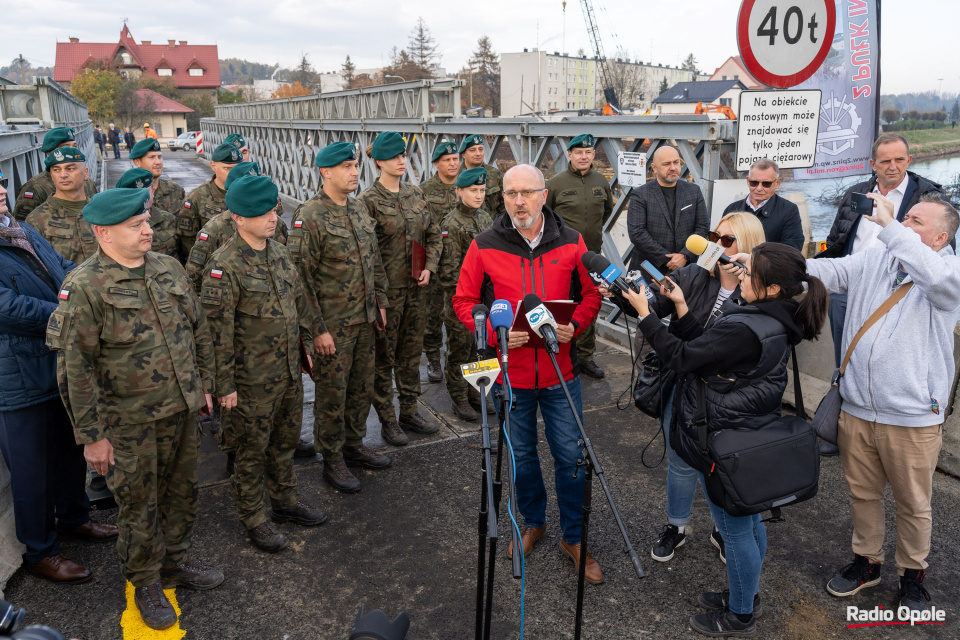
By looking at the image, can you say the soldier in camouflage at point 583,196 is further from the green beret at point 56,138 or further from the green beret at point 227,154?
the green beret at point 56,138

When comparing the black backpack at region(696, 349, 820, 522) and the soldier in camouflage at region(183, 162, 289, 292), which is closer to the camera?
the black backpack at region(696, 349, 820, 522)

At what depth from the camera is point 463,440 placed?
5.07m

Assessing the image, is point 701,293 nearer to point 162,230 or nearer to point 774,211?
point 774,211

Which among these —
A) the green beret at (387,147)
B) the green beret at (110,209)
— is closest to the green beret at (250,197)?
the green beret at (110,209)

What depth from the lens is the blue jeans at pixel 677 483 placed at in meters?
3.39

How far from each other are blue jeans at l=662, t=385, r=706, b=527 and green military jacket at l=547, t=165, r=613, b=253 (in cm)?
294

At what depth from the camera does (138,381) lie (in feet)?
10.0

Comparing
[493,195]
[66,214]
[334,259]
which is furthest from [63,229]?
[493,195]

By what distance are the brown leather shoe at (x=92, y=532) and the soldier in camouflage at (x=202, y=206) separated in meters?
2.87

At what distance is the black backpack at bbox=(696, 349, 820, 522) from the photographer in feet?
8.98

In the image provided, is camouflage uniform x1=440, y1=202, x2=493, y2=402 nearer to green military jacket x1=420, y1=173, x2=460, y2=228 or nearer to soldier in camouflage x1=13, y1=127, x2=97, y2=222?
green military jacket x1=420, y1=173, x2=460, y2=228

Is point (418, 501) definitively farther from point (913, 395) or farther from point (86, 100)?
point (86, 100)

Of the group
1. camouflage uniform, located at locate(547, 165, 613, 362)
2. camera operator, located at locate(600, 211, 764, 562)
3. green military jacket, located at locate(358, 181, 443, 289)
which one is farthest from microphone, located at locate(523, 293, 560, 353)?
camouflage uniform, located at locate(547, 165, 613, 362)

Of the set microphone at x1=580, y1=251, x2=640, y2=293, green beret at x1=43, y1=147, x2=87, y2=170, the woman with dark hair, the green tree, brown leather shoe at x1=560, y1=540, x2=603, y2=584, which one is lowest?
brown leather shoe at x1=560, y1=540, x2=603, y2=584
